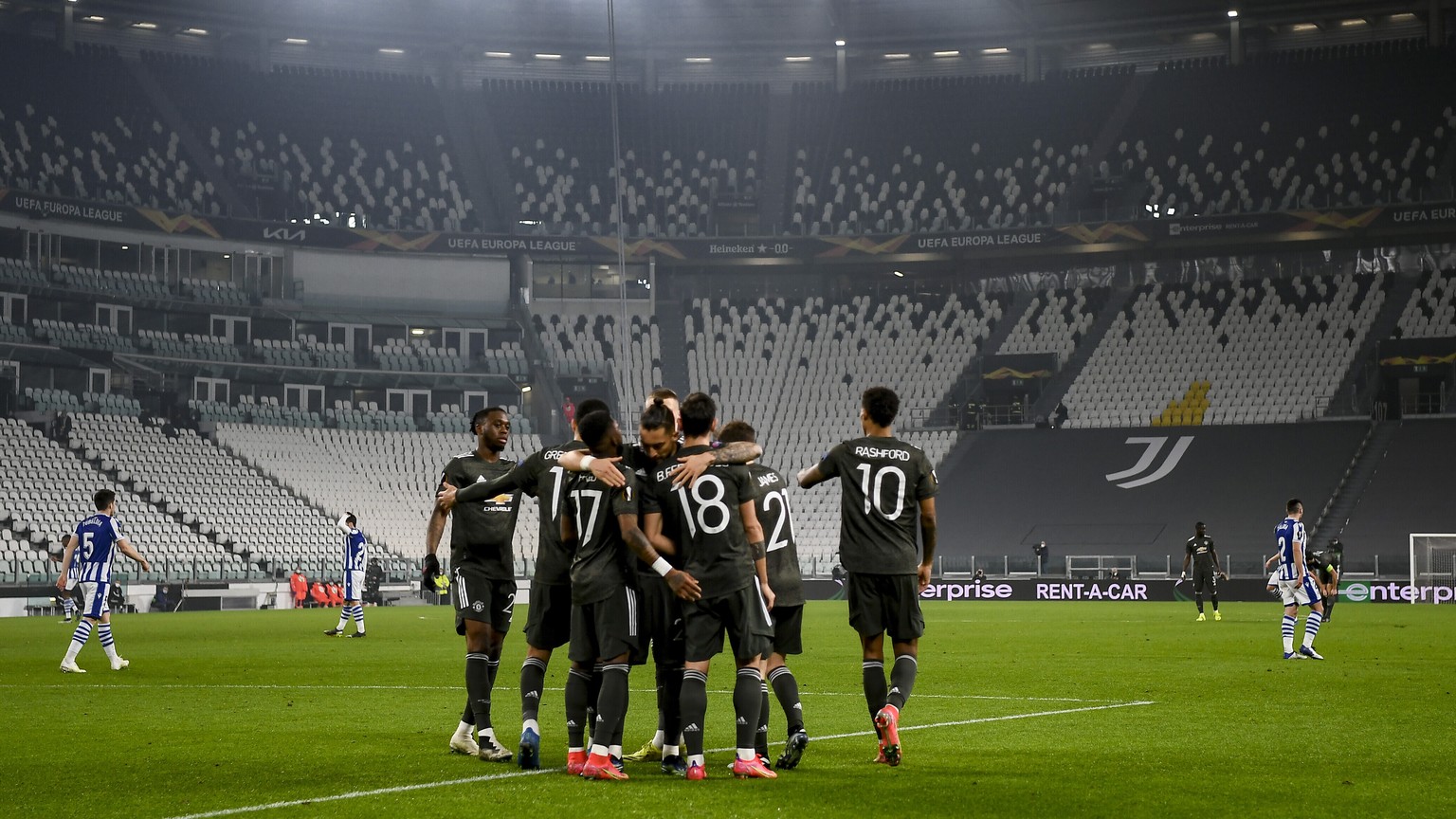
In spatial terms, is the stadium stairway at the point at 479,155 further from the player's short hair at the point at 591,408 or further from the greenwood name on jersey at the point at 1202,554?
the player's short hair at the point at 591,408

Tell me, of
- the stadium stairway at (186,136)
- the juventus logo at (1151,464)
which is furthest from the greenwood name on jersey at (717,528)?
the stadium stairway at (186,136)

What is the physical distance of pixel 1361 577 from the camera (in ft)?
148

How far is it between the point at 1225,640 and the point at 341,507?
1470 inches

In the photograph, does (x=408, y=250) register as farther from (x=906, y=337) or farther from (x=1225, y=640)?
(x=1225, y=640)

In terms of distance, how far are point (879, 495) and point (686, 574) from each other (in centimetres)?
169

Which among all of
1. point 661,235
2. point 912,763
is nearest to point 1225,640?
point 912,763

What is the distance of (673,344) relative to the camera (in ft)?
213

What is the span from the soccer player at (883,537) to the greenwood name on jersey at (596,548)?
4.86 ft

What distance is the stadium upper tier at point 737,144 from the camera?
197 ft

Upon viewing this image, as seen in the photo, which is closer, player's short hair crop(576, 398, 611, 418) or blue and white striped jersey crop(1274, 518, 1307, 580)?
player's short hair crop(576, 398, 611, 418)

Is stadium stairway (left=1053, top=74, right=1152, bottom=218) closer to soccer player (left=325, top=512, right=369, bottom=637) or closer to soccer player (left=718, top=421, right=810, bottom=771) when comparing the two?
soccer player (left=325, top=512, right=369, bottom=637)

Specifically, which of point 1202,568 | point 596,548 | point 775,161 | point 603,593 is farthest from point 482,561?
point 775,161

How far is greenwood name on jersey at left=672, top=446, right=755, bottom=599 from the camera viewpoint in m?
9.41

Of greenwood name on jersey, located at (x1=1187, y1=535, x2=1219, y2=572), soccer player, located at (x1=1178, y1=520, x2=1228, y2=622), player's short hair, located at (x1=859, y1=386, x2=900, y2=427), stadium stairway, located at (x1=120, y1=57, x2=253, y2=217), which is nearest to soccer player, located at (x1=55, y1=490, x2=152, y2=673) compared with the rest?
player's short hair, located at (x1=859, y1=386, x2=900, y2=427)
